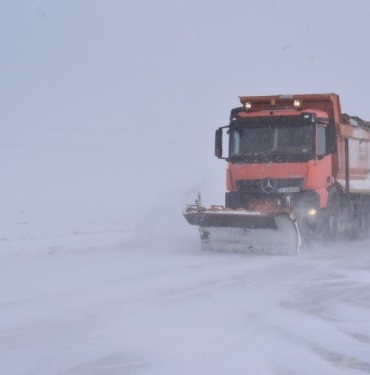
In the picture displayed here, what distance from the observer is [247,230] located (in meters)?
13.4

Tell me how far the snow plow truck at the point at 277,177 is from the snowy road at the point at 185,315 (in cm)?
62

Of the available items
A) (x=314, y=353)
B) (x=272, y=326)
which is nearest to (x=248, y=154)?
(x=272, y=326)

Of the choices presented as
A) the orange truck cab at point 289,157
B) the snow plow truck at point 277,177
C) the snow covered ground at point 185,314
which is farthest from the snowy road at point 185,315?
the orange truck cab at point 289,157

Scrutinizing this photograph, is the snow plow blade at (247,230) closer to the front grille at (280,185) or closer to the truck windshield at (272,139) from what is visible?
the front grille at (280,185)

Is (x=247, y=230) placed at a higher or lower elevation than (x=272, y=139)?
lower

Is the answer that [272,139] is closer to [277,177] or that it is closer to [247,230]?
[277,177]

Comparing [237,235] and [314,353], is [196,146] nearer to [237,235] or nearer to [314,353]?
[237,235]

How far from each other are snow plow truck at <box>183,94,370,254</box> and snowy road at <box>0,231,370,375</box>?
24.3 inches

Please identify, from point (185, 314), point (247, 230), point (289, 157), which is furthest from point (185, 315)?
point (289, 157)

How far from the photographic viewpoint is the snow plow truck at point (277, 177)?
13273 mm

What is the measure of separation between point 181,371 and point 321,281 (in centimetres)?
493

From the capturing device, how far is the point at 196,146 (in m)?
75.5

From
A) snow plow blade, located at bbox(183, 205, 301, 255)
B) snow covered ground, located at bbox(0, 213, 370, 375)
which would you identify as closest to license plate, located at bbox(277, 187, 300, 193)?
snow plow blade, located at bbox(183, 205, 301, 255)

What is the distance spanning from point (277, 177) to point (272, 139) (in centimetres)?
76
